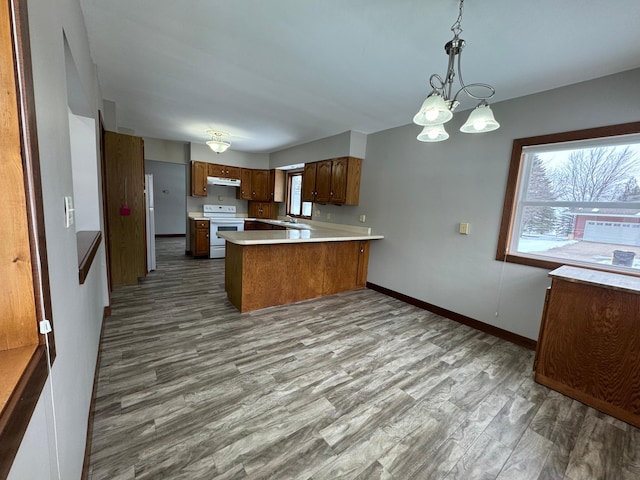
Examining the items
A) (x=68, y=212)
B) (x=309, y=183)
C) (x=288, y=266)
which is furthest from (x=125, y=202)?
(x=309, y=183)

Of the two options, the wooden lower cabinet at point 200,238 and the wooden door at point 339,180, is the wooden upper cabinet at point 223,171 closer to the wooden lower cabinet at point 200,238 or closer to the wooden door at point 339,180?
the wooden lower cabinet at point 200,238

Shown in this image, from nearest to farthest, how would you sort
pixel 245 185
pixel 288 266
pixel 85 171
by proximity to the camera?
pixel 85 171
pixel 288 266
pixel 245 185

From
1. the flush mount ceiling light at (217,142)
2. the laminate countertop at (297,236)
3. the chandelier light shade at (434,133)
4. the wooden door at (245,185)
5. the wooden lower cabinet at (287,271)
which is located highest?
the flush mount ceiling light at (217,142)

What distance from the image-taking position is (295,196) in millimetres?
6305

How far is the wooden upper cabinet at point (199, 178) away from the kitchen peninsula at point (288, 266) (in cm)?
273

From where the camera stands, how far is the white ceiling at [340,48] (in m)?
1.60

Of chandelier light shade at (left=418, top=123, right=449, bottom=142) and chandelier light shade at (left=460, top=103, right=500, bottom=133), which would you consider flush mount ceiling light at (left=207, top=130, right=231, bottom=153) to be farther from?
chandelier light shade at (left=460, top=103, right=500, bottom=133)

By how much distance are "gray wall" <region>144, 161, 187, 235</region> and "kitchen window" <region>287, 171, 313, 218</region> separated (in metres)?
4.44

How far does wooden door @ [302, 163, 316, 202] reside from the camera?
491 centimetres

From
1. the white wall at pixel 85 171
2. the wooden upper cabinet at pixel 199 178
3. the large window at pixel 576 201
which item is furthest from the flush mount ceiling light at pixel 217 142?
the large window at pixel 576 201

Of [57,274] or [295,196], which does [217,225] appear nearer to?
[295,196]

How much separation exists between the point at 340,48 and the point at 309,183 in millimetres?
3058

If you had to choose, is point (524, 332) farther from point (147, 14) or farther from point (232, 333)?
point (147, 14)

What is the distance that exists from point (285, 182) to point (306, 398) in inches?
210
